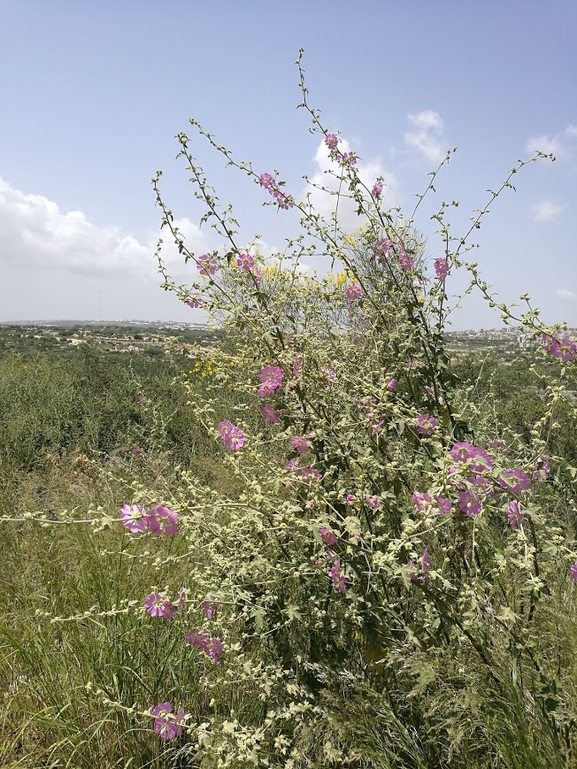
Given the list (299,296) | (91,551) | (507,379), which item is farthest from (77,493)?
(507,379)

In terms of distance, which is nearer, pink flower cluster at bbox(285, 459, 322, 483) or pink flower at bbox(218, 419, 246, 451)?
pink flower cluster at bbox(285, 459, 322, 483)

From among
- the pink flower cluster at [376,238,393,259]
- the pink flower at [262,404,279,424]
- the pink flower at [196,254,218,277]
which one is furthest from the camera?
the pink flower cluster at [376,238,393,259]

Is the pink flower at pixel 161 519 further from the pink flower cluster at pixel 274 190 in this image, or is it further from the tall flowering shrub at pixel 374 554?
the pink flower cluster at pixel 274 190

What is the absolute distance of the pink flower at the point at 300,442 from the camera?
1846 mm

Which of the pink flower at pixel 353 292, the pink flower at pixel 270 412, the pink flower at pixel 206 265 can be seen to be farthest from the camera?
the pink flower at pixel 353 292

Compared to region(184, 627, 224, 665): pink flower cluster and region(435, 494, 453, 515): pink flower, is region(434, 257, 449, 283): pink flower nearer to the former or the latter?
region(435, 494, 453, 515): pink flower

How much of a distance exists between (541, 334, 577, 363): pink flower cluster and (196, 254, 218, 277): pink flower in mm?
1273

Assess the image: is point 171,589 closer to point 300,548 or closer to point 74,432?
point 300,548

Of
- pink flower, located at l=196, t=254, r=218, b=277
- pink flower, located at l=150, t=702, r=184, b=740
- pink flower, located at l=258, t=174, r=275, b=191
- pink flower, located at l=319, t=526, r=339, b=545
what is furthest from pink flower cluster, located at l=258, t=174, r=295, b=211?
pink flower, located at l=150, t=702, r=184, b=740

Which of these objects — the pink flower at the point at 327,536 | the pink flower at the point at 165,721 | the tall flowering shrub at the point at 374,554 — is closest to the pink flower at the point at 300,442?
the tall flowering shrub at the point at 374,554

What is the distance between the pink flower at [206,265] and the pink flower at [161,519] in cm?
103

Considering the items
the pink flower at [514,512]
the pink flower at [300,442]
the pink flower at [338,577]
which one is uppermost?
the pink flower at [300,442]

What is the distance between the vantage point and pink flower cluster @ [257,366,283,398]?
6.32 feet

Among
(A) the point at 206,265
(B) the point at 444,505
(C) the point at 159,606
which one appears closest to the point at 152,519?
(C) the point at 159,606
